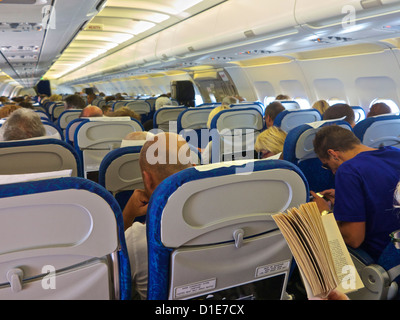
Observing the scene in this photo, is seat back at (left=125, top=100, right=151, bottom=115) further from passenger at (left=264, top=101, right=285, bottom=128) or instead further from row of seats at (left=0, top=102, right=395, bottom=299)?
row of seats at (left=0, top=102, right=395, bottom=299)

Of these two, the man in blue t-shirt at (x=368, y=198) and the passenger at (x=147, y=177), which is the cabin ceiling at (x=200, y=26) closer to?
the man in blue t-shirt at (x=368, y=198)

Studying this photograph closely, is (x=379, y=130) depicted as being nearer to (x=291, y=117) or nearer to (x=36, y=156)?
(x=291, y=117)

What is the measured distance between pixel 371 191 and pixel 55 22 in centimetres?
422

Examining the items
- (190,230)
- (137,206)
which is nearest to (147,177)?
(137,206)

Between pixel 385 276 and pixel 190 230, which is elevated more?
pixel 190 230

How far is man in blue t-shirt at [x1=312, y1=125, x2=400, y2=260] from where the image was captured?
198 cm

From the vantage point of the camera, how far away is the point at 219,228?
A: 1.40 meters

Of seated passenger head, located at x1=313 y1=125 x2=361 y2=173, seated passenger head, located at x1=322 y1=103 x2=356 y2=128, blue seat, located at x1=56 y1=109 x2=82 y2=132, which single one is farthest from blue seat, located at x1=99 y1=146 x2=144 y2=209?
blue seat, located at x1=56 y1=109 x2=82 y2=132

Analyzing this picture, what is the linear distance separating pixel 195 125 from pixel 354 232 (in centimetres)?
408

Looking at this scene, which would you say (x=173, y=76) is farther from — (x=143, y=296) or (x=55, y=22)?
(x=143, y=296)

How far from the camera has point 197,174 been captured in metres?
1.28

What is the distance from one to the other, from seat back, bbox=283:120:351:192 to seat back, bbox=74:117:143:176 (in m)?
1.85

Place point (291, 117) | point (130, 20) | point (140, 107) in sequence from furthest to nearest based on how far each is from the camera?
point (140, 107), point (130, 20), point (291, 117)
